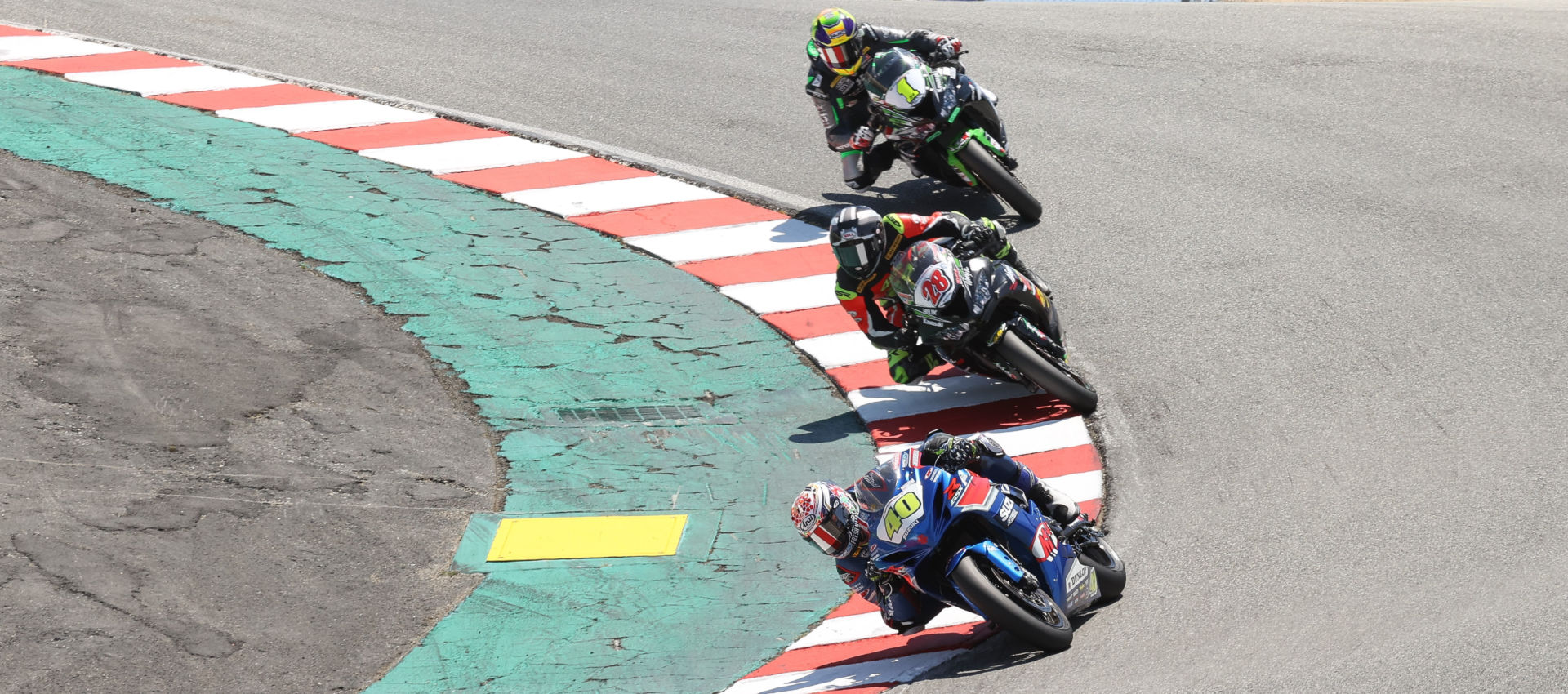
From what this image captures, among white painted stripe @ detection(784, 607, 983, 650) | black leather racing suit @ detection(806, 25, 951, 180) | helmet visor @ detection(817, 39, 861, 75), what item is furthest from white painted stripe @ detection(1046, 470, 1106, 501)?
helmet visor @ detection(817, 39, 861, 75)

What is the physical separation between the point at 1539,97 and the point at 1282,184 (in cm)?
326

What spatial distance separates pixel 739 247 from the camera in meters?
12.5

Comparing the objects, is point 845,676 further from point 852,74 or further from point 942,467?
point 852,74

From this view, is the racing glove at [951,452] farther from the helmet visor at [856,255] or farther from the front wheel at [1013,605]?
the helmet visor at [856,255]

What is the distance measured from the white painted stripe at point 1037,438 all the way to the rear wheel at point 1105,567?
194cm

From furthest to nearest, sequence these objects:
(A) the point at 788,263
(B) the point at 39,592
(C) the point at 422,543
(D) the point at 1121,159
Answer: (D) the point at 1121,159, (A) the point at 788,263, (C) the point at 422,543, (B) the point at 39,592

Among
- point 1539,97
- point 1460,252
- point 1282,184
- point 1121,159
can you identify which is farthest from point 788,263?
point 1539,97

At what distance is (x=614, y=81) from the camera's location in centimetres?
1599

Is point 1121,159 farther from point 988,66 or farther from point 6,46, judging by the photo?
point 6,46

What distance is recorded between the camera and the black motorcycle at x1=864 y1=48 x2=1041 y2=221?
11.8 meters

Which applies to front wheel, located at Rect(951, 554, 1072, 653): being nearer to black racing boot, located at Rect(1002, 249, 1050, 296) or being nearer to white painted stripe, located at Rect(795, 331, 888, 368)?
black racing boot, located at Rect(1002, 249, 1050, 296)

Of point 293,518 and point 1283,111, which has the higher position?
point 1283,111

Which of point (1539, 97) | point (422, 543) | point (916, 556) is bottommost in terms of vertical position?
point (422, 543)

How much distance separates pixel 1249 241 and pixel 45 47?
44.0ft
